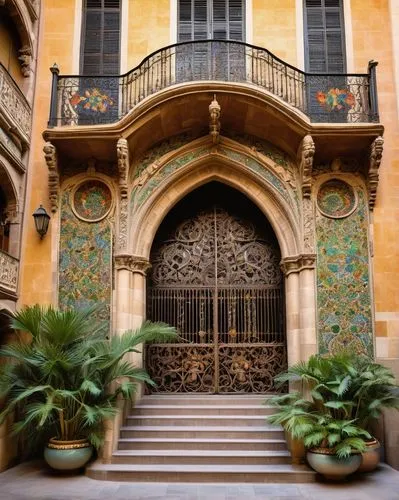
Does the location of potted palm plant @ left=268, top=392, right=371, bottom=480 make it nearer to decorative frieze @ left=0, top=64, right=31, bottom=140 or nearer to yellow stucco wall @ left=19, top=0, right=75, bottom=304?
yellow stucco wall @ left=19, top=0, right=75, bottom=304

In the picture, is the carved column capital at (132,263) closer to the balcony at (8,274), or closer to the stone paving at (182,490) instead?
the balcony at (8,274)

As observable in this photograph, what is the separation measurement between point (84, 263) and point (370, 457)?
20.6ft

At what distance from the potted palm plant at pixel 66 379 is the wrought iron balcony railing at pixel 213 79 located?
4148 millimetres

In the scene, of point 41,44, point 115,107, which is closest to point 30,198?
point 115,107

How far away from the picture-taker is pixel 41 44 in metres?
11.6

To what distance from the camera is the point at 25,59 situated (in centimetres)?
1116

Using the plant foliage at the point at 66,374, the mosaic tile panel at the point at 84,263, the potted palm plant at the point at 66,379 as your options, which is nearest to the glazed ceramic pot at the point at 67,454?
the potted palm plant at the point at 66,379

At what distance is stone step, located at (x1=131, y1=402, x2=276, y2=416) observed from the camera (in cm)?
1001

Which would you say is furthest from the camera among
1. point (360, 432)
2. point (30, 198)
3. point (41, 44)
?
point (41, 44)

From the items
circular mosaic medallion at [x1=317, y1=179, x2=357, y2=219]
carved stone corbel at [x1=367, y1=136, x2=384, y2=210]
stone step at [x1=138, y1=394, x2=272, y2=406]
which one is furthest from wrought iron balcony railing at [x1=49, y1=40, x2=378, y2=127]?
stone step at [x1=138, y1=394, x2=272, y2=406]

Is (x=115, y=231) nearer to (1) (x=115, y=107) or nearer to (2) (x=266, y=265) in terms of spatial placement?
(1) (x=115, y=107)

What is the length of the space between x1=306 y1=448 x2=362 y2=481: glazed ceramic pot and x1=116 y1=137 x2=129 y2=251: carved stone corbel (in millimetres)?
5157

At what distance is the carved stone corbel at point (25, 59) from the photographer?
1116 cm

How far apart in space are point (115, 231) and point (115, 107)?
253cm
